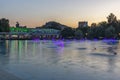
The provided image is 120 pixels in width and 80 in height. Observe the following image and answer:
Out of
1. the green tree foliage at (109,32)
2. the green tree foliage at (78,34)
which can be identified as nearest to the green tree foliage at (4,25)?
the green tree foliage at (78,34)

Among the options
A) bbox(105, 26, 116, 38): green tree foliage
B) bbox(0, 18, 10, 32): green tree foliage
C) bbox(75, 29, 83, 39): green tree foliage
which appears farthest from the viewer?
bbox(75, 29, 83, 39): green tree foliage

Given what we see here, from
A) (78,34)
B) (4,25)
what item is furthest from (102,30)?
(4,25)

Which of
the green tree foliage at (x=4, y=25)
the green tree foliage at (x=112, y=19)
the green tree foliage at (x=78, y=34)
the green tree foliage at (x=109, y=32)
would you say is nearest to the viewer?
the green tree foliage at (x=109, y=32)

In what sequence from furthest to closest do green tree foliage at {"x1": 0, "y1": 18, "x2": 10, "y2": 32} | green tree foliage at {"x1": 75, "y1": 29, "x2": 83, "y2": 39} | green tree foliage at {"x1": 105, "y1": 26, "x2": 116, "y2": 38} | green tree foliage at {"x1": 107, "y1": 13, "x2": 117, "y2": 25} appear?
green tree foliage at {"x1": 75, "y1": 29, "x2": 83, "y2": 39}
green tree foliage at {"x1": 107, "y1": 13, "x2": 117, "y2": 25}
green tree foliage at {"x1": 0, "y1": 18, "x2": 10, "y2": 32}
green tree foliage at {"x1": 105, "y1": 26, "x2": 116, "y2": 38}

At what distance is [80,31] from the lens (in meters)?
196

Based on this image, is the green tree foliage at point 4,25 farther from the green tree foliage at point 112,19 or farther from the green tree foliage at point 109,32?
the green tree foliage at point 112,19

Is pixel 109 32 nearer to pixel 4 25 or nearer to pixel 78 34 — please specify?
pixel 78 34

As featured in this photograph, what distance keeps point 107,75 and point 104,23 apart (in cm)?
17637

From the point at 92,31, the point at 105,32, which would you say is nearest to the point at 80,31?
the point at 92,31

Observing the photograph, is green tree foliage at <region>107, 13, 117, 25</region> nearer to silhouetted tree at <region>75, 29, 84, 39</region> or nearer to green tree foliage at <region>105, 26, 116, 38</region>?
silhouetted tree at <region>75, 29, 84, 39</region>

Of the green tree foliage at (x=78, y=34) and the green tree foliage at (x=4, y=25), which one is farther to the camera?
the green tree foliage at (x=78, y=34)

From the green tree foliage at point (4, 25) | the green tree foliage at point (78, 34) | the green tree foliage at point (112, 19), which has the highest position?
the green tree foliage at point (112, 19)

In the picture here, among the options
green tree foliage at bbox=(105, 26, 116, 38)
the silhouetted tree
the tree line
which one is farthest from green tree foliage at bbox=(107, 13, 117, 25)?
green tree foliage at bbox=(105, 26, 116, 38)

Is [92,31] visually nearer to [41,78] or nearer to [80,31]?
[80,31]
